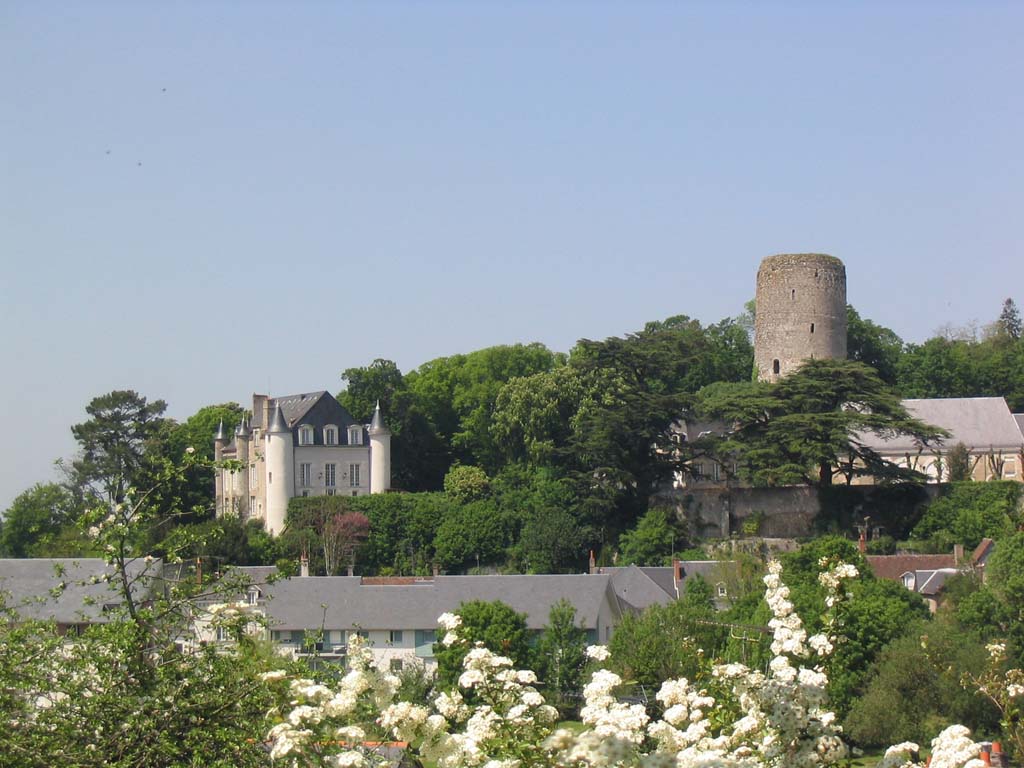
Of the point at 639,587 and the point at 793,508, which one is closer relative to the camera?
the point at 639,587

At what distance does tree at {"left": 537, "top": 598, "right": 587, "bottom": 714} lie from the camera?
35.2 metres

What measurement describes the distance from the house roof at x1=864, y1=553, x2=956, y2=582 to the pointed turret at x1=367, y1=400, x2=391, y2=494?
19.6m

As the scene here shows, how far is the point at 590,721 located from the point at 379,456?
159ft

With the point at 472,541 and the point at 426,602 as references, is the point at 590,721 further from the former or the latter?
the point at 472,541

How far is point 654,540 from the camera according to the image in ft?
152

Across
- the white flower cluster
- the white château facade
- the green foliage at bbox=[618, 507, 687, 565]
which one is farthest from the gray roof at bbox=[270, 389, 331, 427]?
the white flower cluster

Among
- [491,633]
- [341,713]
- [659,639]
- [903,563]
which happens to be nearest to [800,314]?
[903,563]

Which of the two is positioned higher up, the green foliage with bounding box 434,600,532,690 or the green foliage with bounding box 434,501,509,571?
the green foliage with bounding box 434,501,509,571

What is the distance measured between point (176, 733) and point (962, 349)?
208 ft

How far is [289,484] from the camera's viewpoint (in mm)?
53125

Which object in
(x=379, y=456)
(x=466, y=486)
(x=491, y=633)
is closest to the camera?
(x=491, y=633)

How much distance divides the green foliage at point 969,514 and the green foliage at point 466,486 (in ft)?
49.8

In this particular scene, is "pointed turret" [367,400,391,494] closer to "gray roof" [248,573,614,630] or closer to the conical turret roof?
the conical turret roof

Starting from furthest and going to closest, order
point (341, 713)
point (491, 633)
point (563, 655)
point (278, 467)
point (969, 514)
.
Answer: point (278, 467), point (969, 514), point (563, 655), point (491, 633), point (341, 713)
